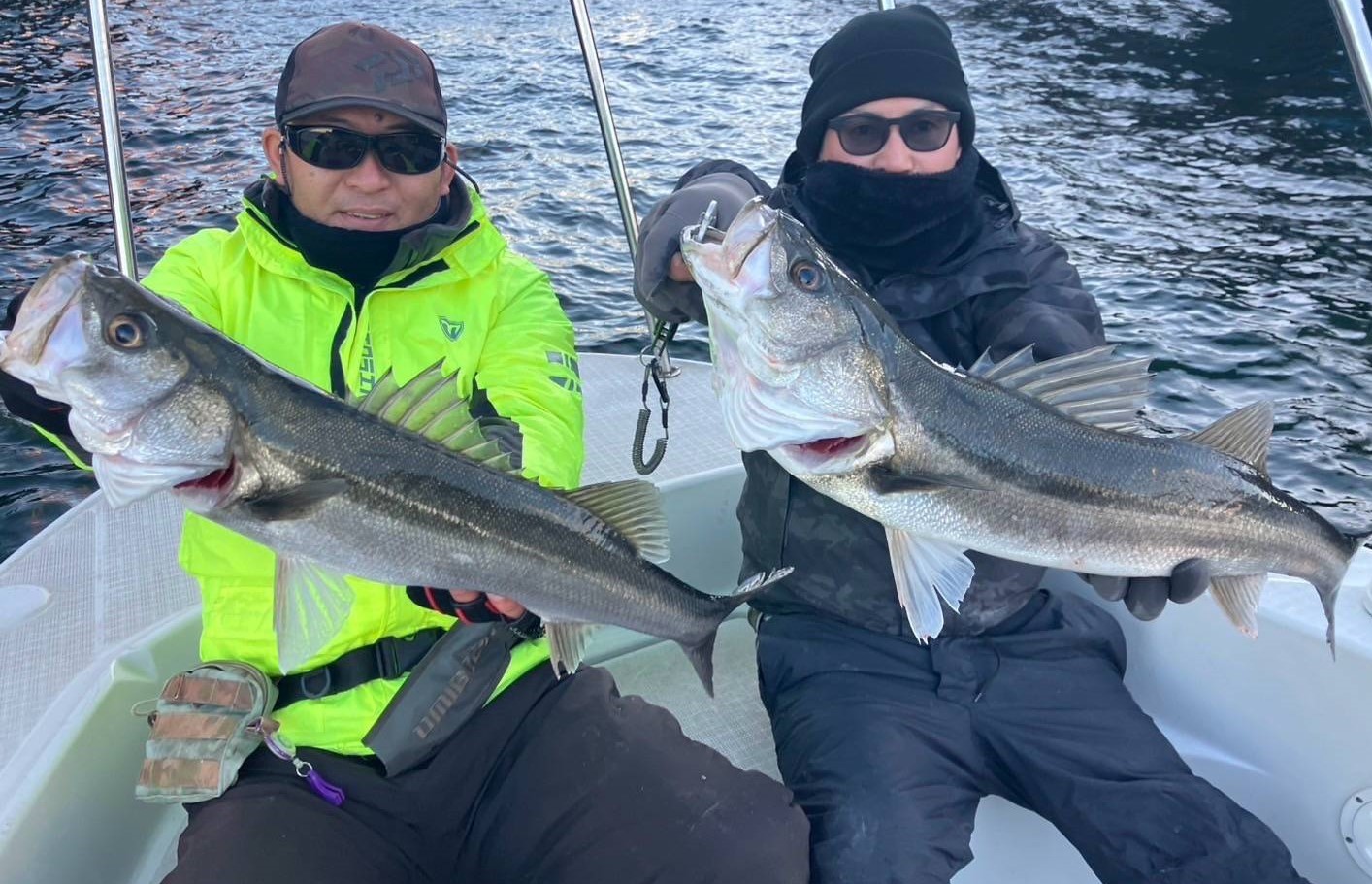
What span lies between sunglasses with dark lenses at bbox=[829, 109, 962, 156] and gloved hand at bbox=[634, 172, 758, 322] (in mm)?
457

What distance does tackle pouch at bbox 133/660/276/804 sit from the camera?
9.30ft

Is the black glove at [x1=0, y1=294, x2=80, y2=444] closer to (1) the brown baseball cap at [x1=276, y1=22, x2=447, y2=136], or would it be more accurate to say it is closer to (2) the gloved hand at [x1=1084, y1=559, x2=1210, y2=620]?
(1) the brown baseball cap at [x1=276, y1=22, x2=447, y2=136]

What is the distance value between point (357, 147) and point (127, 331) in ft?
3.67

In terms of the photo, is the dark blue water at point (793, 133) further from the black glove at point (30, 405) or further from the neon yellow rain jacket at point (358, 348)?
the black glove at point (30, 405)

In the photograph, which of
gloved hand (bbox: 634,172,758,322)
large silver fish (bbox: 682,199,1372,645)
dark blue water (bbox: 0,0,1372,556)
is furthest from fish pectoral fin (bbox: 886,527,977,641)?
dark blue water (bbox: 0,0,1372,556)

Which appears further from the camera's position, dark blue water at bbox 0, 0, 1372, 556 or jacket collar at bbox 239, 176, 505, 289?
dark blue water at bbox 0, 0, 1372, 556

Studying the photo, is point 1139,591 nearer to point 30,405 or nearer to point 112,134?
point 30,405

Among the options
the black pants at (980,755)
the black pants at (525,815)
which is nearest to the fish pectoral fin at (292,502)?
the black pants at (525,815)

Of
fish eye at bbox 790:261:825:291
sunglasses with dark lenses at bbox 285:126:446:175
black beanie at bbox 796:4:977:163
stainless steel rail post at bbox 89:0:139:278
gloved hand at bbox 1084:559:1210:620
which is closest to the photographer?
fish eye at bbox 790:261:825:291

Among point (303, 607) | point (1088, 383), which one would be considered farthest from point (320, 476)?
point (1088, 383)

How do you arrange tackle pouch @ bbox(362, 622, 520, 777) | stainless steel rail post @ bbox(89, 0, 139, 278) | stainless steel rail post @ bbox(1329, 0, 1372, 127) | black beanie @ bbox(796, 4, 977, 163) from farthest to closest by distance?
stainless steel rail post @ bbox(89, 0, 139, 278) → stainless steel rail post @ bbox(1329, 0, 1372, 127) → black beanie @ bbox(796, 4, 977, 163) → tackle pouch @ bbox(362, 622, 520, 777)

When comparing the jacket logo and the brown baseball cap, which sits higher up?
the brown baseball cap

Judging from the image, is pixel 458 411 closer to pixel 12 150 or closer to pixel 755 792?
pixel 755 792

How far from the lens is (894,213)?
3.64 m
